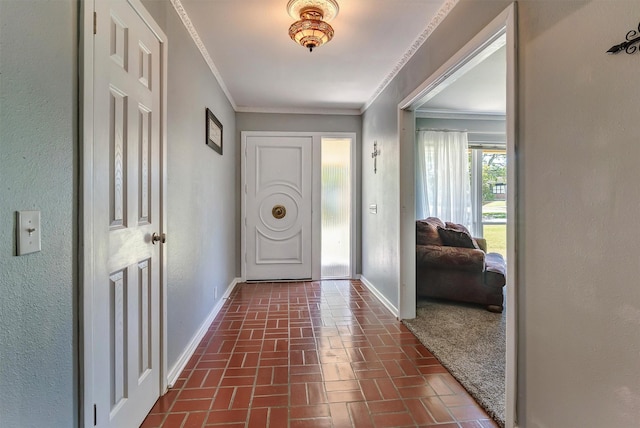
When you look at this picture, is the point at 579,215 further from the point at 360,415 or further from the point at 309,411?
the point at 309,411

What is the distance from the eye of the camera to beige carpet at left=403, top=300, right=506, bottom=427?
1800 millimetres

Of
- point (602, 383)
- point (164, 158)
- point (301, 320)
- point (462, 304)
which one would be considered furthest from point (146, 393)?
point (462, 304)

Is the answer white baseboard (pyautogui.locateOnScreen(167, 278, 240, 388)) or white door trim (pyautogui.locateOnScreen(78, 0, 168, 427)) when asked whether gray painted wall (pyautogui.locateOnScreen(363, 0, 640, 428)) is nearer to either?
white door trim (pyautogui.locateOnScreen(78, 0, 168, 427))

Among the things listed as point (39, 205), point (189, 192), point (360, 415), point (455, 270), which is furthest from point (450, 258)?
point (39, 205)

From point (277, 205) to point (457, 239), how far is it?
2.38 m

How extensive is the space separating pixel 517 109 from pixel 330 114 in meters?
3.25

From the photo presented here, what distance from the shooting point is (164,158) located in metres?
1.75

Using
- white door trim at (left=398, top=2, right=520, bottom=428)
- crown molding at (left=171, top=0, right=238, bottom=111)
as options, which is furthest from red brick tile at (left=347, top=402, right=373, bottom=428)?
crown molding at (left=171, top=0, right=238, bottom=111)

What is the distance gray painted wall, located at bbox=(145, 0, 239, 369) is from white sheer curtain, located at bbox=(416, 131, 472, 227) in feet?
9.76

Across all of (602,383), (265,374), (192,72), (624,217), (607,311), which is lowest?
(265,374)

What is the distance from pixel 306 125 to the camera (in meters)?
4.38

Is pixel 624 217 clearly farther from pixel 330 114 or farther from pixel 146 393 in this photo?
pixel 330 114

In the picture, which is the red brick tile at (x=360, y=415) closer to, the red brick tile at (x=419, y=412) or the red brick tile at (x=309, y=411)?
the red brick tile at (x=309, y=411)

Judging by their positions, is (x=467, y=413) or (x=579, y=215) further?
(x=467, y=413)
